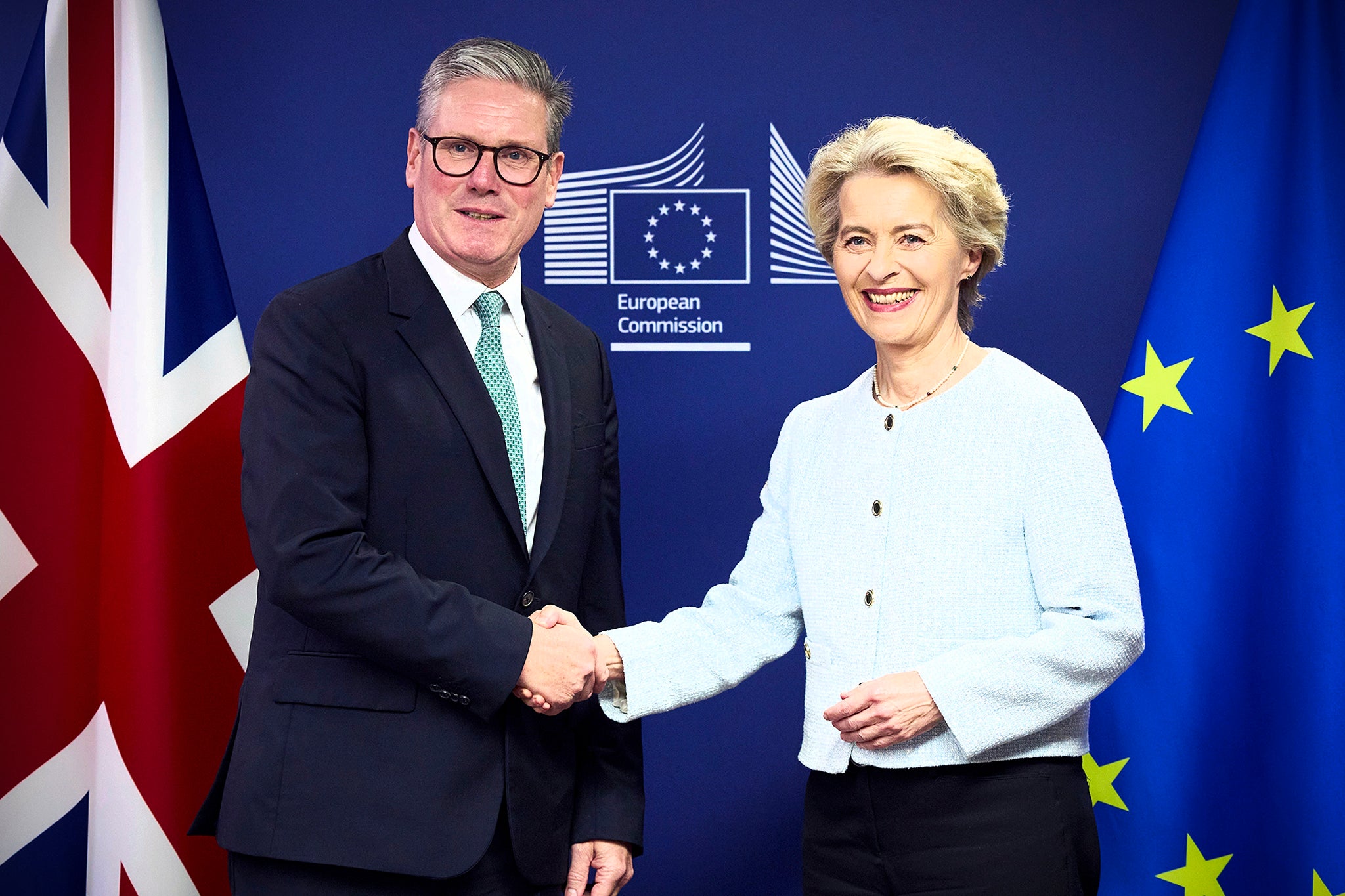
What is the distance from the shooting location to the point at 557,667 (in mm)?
1754

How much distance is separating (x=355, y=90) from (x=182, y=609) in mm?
1414

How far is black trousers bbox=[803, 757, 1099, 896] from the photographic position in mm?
1643

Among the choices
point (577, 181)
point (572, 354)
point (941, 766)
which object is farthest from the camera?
point (577, 181)

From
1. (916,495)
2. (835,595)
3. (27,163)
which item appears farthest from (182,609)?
(916,495)

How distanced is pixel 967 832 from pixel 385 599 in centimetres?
88

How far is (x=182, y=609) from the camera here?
2.33 m

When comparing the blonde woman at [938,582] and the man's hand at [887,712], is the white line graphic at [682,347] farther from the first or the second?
the man's hand at [887,712]

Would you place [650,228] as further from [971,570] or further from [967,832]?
[967,832]

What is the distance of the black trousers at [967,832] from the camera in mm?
1643

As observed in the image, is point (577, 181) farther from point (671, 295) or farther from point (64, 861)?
point (64, 861)

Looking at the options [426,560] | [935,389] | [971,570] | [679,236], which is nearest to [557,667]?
[426,560]

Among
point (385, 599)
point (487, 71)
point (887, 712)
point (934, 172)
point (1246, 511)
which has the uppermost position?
point (487, 71)

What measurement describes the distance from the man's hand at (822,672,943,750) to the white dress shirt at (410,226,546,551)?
1.80 feet

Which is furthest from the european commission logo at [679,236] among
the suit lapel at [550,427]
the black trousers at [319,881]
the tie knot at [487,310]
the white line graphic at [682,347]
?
the black trousers at [319,881]
